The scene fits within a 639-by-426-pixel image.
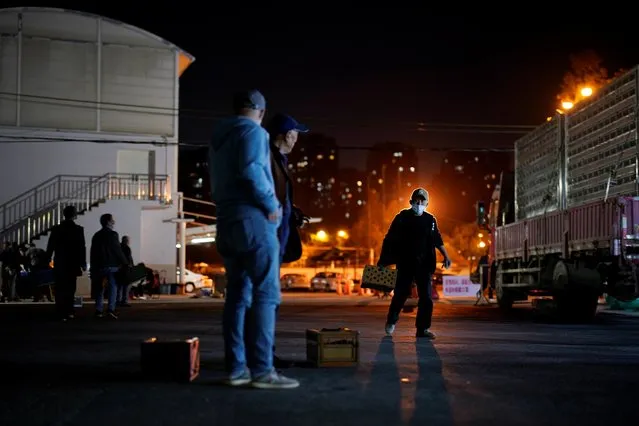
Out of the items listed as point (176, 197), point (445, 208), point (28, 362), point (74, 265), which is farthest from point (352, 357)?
point (445, 208)

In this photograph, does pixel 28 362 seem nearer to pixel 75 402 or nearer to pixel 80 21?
pixel 75 402

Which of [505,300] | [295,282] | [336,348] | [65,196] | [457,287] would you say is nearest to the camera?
[336,348]

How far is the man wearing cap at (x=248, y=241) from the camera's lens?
5543 mm

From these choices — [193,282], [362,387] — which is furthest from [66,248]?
[193,282]

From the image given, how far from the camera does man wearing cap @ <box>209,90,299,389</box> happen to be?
5543mm

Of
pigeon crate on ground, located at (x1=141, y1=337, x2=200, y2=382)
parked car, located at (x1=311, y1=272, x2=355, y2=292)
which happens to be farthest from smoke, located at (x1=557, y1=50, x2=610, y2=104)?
pigeon crate on ground, located at (x1=141, y1=337, x2=200, y2=382)

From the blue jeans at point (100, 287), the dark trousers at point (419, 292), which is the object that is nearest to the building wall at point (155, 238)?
the blue jeans at point (100, 287)

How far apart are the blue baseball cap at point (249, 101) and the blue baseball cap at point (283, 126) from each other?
3.20 feet

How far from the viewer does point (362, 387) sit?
18.3 feet

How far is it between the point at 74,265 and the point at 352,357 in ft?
25.4

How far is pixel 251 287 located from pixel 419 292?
185 inches

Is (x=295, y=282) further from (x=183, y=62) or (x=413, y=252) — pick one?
(x=413, y=252)

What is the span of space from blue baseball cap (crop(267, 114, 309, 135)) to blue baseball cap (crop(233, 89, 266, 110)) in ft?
3.20

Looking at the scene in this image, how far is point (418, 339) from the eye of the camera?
9.54 m
